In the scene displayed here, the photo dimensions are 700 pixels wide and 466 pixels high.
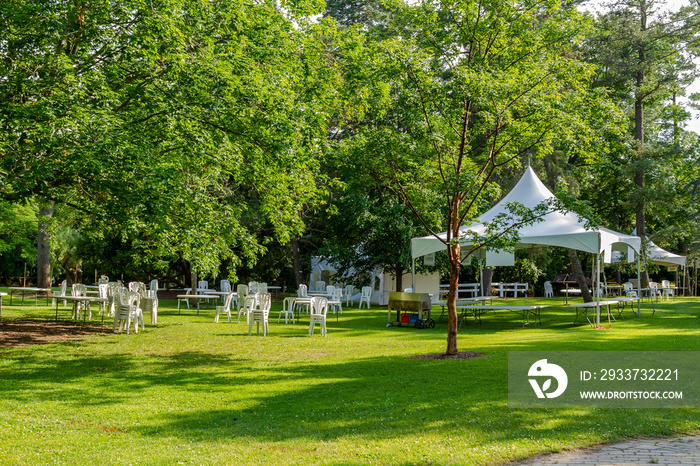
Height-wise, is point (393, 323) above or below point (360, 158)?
below

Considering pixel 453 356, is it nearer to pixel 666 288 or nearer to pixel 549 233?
pixel 549 233

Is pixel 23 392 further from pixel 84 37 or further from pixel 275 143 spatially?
pixel 84 37

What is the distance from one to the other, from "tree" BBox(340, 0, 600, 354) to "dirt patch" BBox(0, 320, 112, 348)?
25.8 ft

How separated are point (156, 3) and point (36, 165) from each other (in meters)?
3.47

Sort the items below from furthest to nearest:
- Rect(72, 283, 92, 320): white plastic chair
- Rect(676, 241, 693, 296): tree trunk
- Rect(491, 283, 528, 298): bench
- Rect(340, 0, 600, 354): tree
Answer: Rect(676, 241, 693, 296): tree trunk, Rect(491, 283, 528, 298): bench, Rect(72, 283, 92, 320): white plastic chair, Rect(340, 0, 600, 354): tree

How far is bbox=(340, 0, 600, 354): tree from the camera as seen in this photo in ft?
33.0

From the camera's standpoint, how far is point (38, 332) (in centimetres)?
1412

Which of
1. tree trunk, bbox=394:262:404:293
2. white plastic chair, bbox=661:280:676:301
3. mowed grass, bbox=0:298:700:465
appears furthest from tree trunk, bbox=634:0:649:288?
mowed grass, bbox=0:298:700:465

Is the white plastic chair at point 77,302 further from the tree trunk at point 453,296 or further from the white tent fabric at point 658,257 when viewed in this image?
the white tent fabric at point 658,257

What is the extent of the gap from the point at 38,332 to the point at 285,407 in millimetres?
9557

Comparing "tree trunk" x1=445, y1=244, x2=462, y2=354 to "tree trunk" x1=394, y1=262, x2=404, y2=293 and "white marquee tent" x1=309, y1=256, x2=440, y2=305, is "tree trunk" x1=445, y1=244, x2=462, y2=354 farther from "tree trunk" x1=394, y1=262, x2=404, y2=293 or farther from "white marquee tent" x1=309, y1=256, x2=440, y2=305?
"white marquee tent" x1=309, y1=256, x2=440, y2=305

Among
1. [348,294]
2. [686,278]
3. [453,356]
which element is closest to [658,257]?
[686,278]

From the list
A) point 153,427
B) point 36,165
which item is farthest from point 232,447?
point 36,165

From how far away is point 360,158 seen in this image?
1109cm
